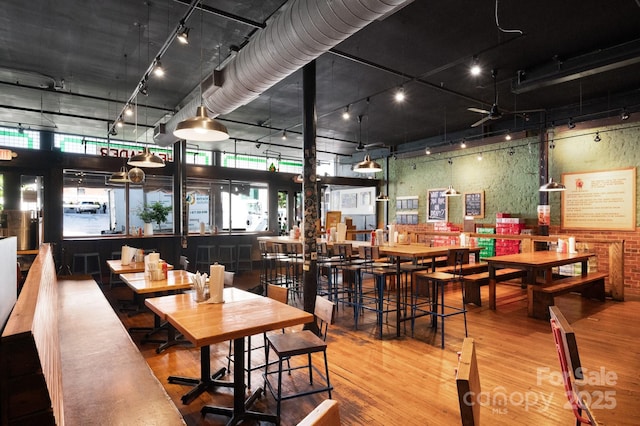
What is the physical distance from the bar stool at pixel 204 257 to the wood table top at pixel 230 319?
6.58 meters

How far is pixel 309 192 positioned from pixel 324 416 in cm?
361

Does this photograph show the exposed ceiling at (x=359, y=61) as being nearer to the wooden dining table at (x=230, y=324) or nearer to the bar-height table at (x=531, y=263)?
the wooden dining table at (x=230, y=324)

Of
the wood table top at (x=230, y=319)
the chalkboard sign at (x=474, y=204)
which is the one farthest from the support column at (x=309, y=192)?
the chalkboard sign at (x=474, y=204)

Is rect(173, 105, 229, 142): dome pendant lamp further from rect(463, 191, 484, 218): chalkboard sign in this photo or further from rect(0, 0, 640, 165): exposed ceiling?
rect(463, 191, 484, 218): chalkboard sign

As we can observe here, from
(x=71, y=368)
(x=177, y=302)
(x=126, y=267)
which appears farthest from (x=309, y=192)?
(x=71, y=368)

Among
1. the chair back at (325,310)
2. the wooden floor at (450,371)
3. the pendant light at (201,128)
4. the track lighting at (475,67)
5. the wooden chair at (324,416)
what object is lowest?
the wooden floor at (450,371)

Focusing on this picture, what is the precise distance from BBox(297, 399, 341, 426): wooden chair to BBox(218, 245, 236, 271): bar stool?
28.0 feet

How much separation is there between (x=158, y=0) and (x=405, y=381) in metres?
4.59

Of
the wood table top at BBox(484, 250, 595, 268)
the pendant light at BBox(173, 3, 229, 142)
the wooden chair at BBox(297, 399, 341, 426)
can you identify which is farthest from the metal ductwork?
the wood table top at BBox(484, 250, 595, 268)

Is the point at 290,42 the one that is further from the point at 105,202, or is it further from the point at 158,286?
the point at 105,202

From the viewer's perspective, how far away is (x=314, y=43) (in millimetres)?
3254

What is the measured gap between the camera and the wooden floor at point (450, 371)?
2.54 metres

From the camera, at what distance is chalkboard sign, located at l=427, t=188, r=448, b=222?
9865 mm

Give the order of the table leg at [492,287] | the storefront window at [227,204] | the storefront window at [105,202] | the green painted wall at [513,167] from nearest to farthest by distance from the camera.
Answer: the table leg at [492,287]
the green painted wall at [513,167]
the storefront window at [105,202]
the storefront window at [227,204]
